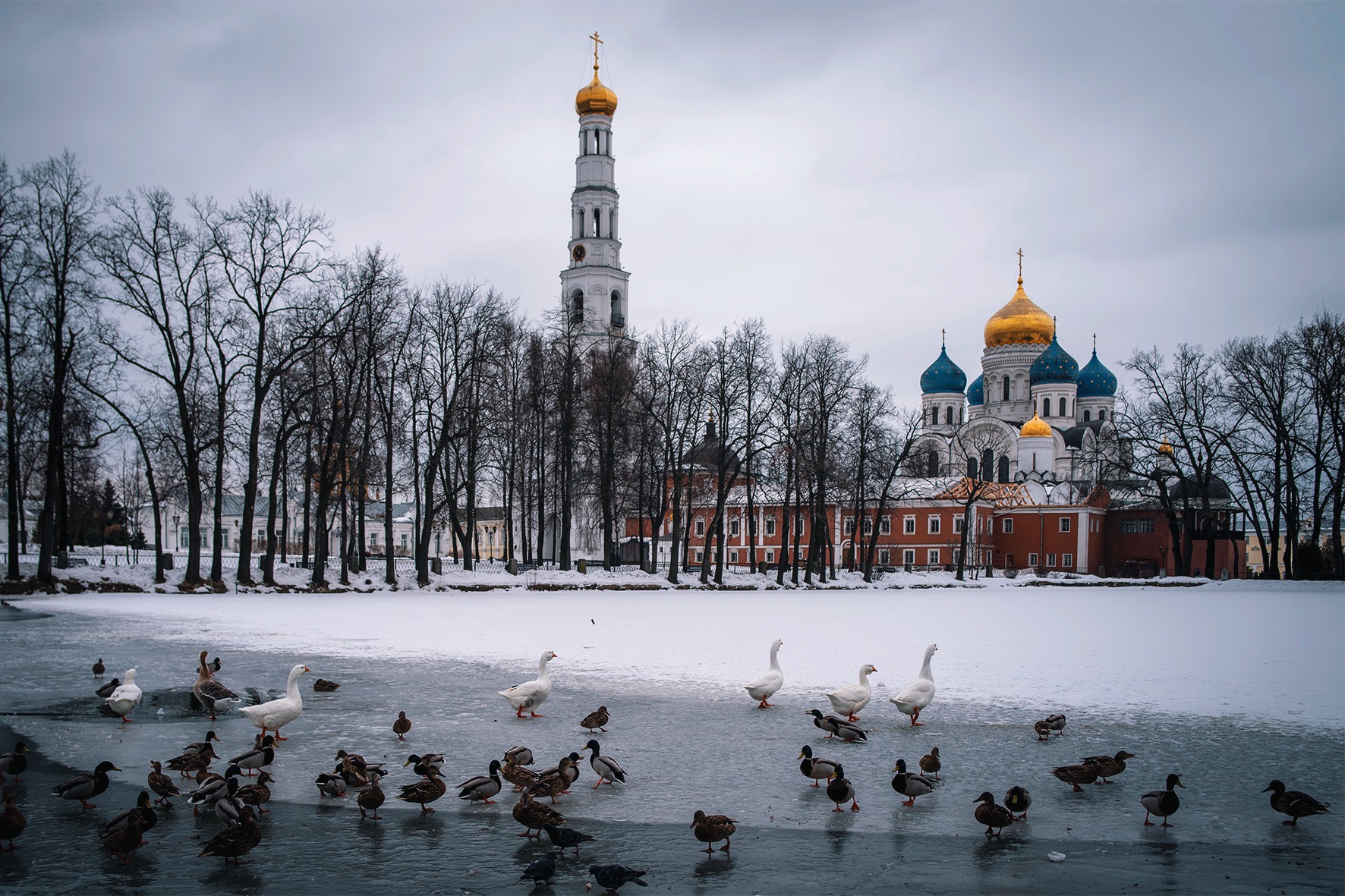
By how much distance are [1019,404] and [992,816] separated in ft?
320

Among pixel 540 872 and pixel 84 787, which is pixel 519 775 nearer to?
pixel 540 872

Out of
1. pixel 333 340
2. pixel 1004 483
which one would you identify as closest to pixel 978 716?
pixel 333 340

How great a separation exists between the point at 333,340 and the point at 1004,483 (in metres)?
66.2

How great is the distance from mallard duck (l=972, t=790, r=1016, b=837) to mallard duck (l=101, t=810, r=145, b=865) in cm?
573

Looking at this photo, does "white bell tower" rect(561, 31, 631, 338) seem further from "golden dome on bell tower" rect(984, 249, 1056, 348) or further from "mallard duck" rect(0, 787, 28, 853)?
"mallard duck" rect(0, 787, 28, 853)

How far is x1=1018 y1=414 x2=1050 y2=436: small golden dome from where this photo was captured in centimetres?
9081

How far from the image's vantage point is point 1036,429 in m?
90.9

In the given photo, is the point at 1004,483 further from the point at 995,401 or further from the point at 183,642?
the point at 183,642

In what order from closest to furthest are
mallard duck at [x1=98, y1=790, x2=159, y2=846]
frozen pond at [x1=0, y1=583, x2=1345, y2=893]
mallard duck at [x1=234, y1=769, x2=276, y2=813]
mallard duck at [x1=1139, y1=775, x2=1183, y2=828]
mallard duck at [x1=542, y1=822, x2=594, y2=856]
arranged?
frozen pond at [x1=0, y1=583, x2=1345, y2=893]
mallard duck at [x1=542, y1=822, x2=594, y2=856]
mallard duck at [x1=98, y1=790, x2=159, y2=846]
mallard duck at [x1=1139, y1=775, x2=1183, y2=828]
mallard duck at [x1=234, y1=769, x2=276, y2=813]

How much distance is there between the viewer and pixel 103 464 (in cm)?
5631

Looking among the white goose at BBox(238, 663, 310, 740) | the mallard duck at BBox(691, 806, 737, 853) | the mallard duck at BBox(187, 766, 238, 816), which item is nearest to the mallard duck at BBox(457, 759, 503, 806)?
the mallard duck at BBox(187, 766, 238, 816)

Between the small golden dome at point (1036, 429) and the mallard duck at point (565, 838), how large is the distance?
9123cm

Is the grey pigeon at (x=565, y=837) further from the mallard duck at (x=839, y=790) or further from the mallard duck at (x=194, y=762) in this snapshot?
the mallard duck at (x=194, y=762)

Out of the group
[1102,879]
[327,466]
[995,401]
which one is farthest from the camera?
[995,401]
